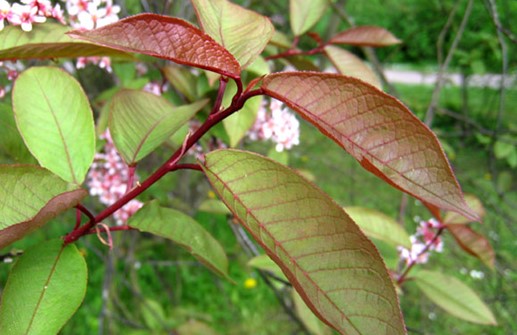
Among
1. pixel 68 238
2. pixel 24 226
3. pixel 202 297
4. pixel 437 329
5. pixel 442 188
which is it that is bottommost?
pixel 202 297

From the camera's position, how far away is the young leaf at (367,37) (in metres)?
1.21

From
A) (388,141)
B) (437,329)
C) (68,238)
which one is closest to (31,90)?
(68,238)

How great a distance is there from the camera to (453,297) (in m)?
1.24

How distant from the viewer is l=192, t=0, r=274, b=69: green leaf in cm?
66

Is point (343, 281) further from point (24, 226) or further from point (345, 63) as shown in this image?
point (345, 63)

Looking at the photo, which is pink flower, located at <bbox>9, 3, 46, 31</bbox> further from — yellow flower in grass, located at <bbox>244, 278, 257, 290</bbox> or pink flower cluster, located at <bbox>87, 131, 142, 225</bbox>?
yellow flower in grass, located at <bbox>244, 278, 257, 290</bbox>

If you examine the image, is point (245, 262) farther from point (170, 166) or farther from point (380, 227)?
point (170, 166)

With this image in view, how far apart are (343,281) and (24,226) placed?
0.34 meters

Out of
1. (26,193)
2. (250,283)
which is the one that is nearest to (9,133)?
(26,193)

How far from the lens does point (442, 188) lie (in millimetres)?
475

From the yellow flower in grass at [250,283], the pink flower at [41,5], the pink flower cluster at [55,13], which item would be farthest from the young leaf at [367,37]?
the yellow flower in grass at [250,283]

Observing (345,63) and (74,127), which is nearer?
(74,127)

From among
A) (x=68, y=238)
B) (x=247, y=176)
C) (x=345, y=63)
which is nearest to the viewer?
(x=247, y=176)

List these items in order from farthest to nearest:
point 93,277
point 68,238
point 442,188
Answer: point 93,277
point 68,238
point 442,188
